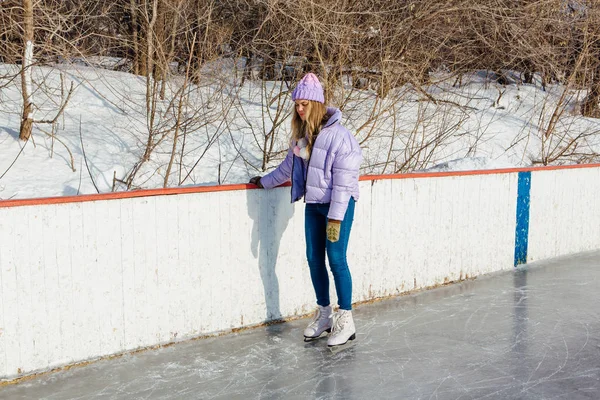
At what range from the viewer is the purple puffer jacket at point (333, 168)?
12.4 ft

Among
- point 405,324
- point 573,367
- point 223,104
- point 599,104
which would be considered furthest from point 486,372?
point 599,104

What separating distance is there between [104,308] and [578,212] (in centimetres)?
518

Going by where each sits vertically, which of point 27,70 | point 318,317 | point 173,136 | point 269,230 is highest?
point 27,70

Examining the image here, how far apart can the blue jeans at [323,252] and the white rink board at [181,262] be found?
0.52 metres

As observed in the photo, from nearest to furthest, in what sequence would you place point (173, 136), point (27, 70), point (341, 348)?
point (341, 348)
point (27, 70)
point (173, 136)

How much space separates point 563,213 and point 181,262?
173 inches

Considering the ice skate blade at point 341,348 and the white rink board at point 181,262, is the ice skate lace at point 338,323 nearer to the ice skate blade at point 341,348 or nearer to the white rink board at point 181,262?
the ice skate blade at point 341,348

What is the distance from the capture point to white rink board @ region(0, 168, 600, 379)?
136 inches

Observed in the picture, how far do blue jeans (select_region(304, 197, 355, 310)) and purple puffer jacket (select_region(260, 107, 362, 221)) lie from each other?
0.10 metres

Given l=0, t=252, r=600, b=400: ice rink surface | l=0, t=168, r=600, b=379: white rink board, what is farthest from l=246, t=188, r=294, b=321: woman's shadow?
l=0, t=252, r=600, b=400: ice rink surface

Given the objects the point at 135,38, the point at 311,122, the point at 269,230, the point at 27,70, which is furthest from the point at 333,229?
the point at 135,38

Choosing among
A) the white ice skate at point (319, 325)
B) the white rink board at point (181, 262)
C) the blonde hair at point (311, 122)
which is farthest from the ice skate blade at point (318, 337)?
the blonde hair at point (311, 122)

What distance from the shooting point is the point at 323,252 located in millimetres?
4102

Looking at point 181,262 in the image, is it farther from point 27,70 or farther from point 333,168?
point 27,70
